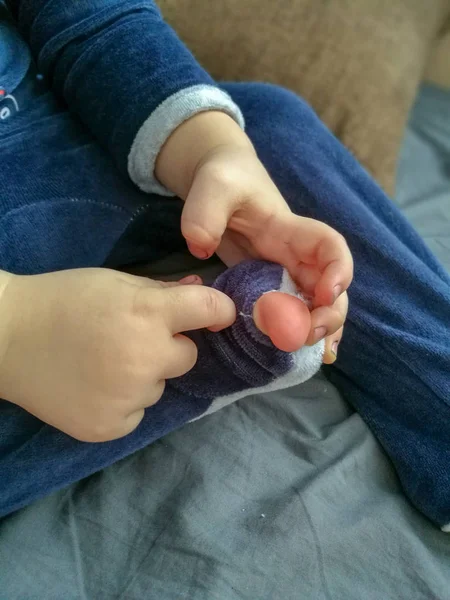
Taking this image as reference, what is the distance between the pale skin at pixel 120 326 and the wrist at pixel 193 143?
8cm

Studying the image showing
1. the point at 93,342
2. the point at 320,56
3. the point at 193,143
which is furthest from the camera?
the point at 320,56

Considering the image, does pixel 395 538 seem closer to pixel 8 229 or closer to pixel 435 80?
pixel 8 229

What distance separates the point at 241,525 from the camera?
0.40 meters

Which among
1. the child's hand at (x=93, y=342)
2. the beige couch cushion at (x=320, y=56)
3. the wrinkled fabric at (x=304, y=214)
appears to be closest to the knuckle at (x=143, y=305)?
the child's hand at (x=93, y=342)

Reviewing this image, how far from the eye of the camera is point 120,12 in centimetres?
51

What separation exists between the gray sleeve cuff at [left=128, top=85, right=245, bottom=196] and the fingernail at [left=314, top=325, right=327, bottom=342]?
0.22 meters

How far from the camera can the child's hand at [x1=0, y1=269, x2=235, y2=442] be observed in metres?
0.34

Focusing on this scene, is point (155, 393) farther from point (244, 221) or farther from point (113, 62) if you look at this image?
point (113, 62)

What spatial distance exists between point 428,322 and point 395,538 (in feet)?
0.55

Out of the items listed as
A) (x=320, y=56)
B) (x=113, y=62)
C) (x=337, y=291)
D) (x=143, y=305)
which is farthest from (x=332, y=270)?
(x=320, y=56)

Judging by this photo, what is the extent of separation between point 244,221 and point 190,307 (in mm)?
111

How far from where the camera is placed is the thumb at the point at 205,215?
387mm

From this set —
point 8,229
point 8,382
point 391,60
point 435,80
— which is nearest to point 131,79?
point 8,229

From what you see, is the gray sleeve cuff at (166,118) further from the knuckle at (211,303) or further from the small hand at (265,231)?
the knuckle at (211,303)
